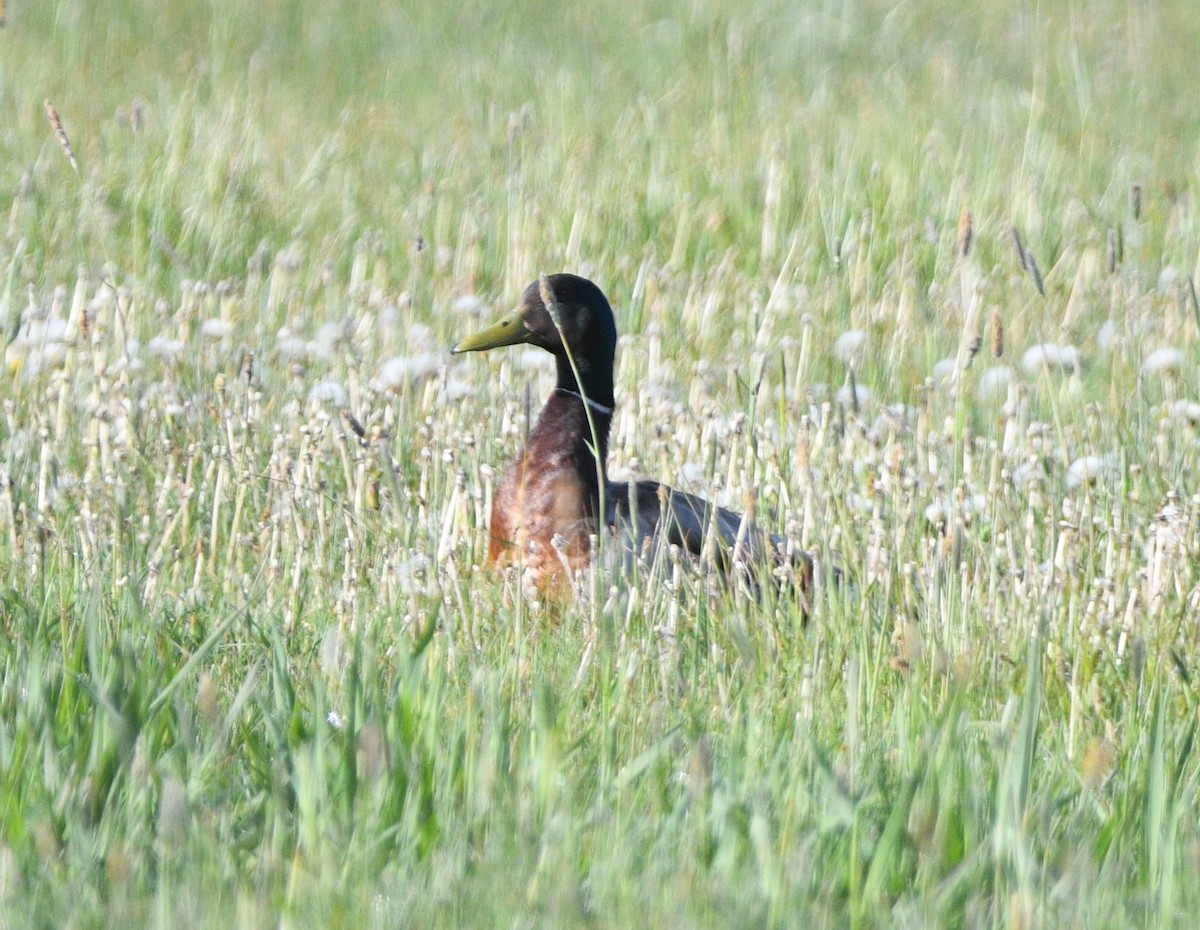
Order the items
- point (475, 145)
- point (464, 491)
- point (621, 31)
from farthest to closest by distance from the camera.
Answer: point (621, 31), point (475, 145), point (464, 491)

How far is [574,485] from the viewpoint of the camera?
4.09 meters

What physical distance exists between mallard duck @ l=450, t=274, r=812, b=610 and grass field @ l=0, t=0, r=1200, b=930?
14cm

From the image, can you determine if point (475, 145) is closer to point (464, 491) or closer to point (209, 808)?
point (464, 491)

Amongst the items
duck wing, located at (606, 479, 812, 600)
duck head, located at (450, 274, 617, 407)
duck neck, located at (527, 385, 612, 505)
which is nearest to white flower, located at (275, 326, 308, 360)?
duck head, located at (450, 274, 617, 407)

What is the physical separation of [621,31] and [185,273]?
4.64m

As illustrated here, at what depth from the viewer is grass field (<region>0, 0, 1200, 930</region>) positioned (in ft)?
6.84

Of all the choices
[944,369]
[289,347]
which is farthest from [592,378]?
[944,369]

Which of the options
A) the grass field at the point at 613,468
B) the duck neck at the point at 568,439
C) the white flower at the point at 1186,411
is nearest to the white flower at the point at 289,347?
the grass field at the point at 613,468

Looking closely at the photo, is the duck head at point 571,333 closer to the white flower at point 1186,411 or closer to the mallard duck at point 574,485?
the mallard duck at point 574,485

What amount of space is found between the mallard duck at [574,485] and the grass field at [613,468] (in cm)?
14

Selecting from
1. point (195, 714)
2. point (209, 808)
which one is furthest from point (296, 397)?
point (209, 808)

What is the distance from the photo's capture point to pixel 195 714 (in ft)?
8.34

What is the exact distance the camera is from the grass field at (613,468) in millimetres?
2086

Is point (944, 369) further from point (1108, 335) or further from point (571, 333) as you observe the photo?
point (571, 333)
